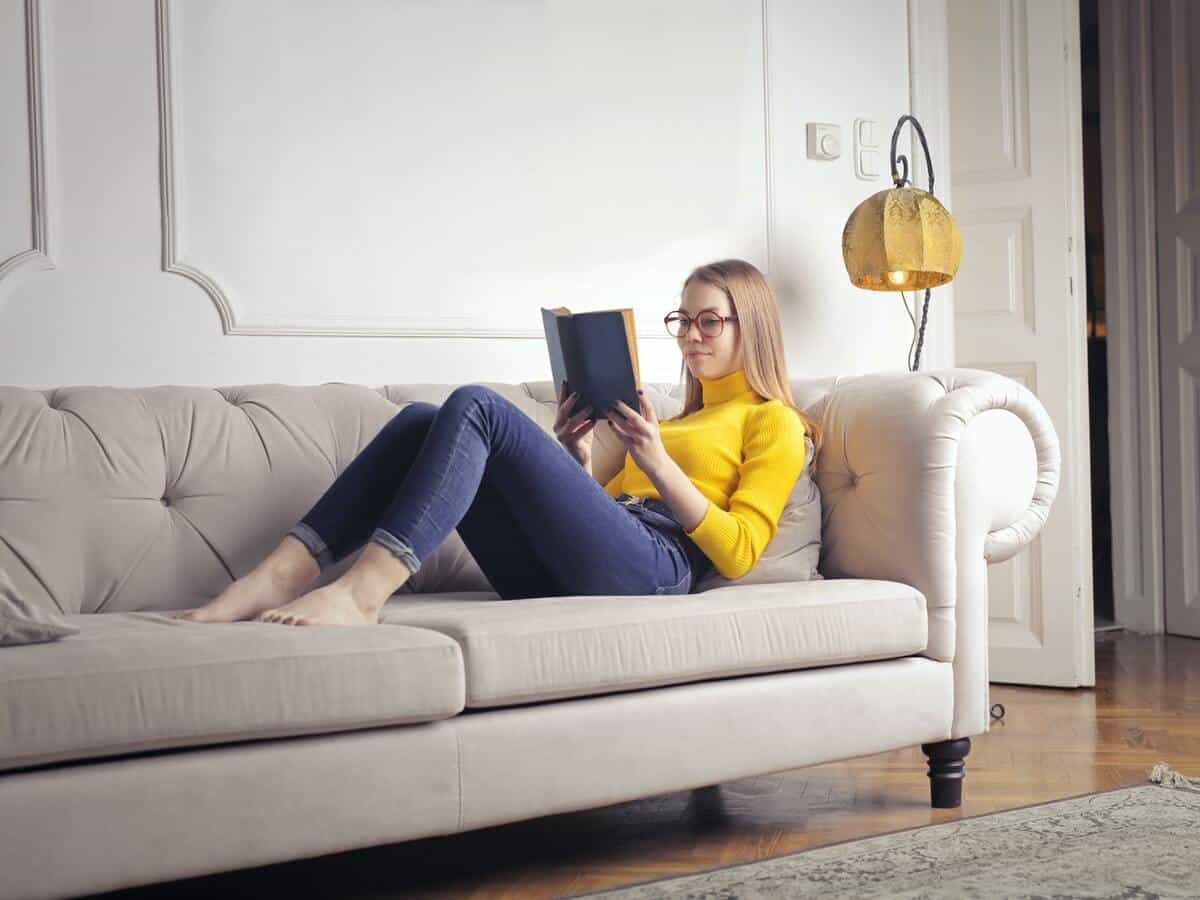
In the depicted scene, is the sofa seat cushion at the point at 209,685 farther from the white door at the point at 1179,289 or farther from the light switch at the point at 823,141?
the white door at the point at 1179,289

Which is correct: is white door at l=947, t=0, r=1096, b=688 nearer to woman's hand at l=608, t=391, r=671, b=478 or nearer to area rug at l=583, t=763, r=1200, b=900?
area rug at l=583, t=763, r=1200, b=900

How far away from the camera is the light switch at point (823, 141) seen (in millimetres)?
3639

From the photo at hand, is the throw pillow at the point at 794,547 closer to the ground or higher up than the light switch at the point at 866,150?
closer to the ground

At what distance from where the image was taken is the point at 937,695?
2279mm

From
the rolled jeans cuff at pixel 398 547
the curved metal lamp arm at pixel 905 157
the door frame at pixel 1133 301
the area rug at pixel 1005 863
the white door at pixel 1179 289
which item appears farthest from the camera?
the door frame at pixel 1133 301

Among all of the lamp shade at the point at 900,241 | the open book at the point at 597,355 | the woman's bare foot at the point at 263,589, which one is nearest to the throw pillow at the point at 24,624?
the woman's bare foot at the point at 263,589

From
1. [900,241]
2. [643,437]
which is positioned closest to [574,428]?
[643,437]

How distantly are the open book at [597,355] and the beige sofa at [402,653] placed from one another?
14.6 inches

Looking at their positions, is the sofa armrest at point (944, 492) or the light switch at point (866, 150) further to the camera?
the light switch at point (866, 150)

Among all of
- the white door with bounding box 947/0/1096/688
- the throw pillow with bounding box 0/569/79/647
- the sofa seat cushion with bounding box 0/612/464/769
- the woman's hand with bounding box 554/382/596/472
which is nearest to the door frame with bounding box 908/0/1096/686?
the white door with bounding box 947/0/1096/688

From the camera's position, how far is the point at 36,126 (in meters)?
2.56

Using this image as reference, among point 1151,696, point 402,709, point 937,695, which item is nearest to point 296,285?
point 402,709

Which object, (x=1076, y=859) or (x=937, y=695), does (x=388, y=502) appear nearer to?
(x=937, y=695)

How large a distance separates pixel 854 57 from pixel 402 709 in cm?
268
